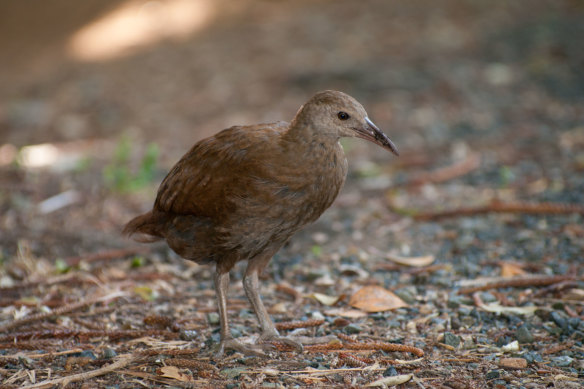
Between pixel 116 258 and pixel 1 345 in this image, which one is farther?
pixel 116 258

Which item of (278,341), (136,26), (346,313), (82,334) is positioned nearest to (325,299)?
(346,313)

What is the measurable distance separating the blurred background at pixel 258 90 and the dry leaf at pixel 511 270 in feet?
4.90

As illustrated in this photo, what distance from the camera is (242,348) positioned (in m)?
3.74

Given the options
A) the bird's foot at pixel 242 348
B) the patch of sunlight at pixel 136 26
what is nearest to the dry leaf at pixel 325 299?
the bird's foot at pixel 242 348

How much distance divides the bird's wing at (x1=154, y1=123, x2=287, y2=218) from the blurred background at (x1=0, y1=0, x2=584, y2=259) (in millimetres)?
1787

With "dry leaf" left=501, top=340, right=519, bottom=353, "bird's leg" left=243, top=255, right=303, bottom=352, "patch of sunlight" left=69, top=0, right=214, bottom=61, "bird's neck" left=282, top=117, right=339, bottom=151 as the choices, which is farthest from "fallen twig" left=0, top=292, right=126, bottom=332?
"patch of sunlight" left=69, top=0, right=214, bottom=61

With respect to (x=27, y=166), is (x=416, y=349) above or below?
below

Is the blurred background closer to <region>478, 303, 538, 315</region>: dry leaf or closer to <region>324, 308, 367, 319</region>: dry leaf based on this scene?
<region>478, 303, 538, 315</region>: dry leaf

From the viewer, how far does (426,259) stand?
4973mm

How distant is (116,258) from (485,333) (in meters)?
2.85

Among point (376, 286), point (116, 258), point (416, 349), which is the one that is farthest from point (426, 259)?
point (116, 258)

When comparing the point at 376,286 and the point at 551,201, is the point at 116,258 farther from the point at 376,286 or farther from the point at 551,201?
the point at 551,201

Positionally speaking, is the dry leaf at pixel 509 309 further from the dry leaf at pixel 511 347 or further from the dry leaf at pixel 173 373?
the dry leaf at pixel 173 373

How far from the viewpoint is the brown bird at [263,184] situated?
365cm
